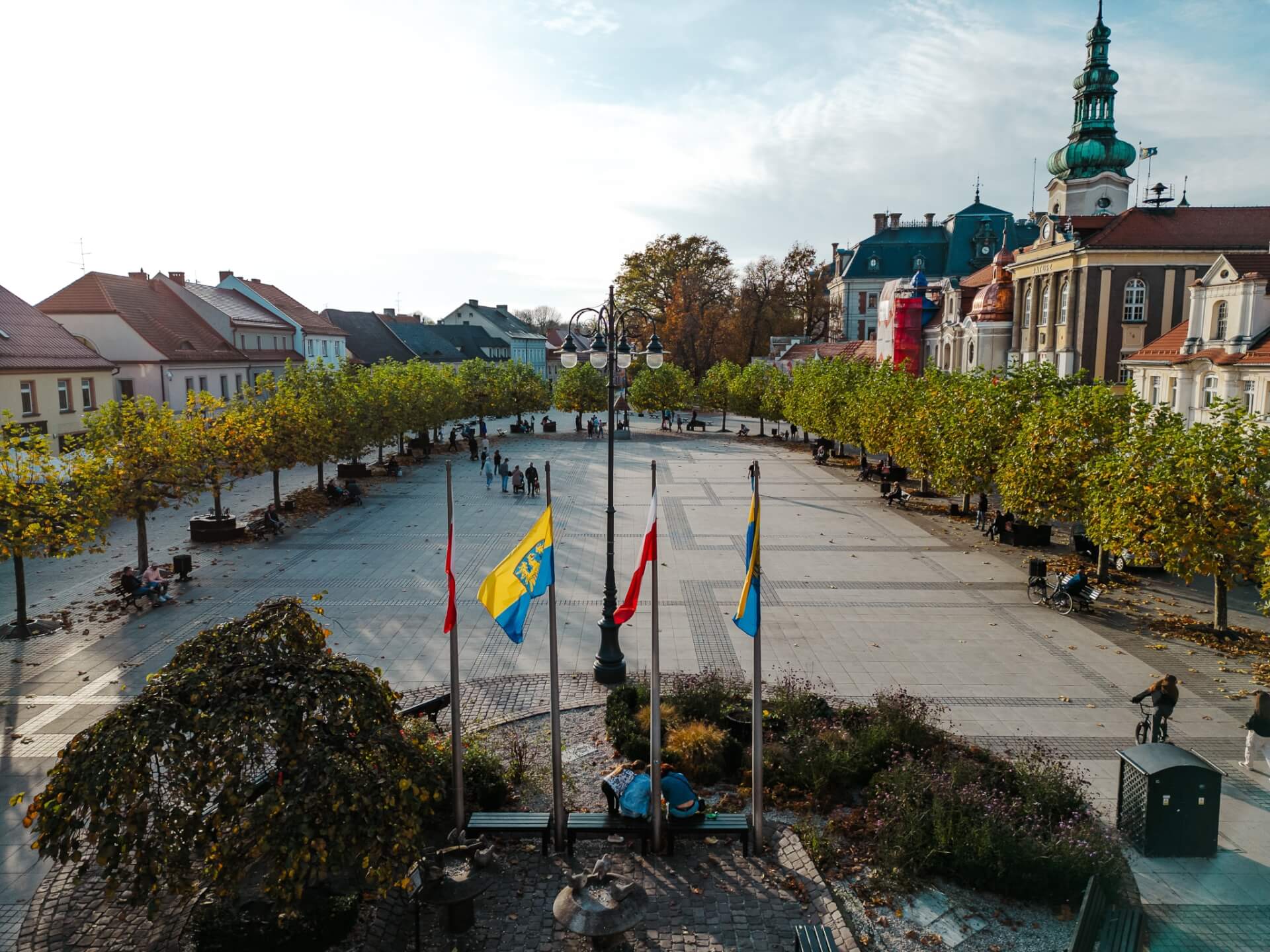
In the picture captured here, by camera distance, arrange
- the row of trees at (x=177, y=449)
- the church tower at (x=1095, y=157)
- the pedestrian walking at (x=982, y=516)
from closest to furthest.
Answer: the row of trees at (x=177, y=449) < the pedestrian walking at (x=982, y=516) < the church tower at (x=1095, y=157)

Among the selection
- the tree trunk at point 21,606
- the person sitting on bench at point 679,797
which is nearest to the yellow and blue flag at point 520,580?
the person sitting on bench at point 679,797

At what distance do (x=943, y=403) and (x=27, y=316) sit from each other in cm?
3707

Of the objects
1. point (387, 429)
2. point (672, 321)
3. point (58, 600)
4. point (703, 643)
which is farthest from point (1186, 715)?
point (672, 321)

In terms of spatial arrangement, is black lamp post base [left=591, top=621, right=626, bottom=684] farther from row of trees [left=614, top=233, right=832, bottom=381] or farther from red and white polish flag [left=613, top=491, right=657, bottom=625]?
row of trees [left=614, top=233, right=832, bottom=381]

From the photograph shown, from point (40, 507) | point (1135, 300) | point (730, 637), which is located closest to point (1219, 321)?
point (1135, 300)

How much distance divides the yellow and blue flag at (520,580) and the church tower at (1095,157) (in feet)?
199

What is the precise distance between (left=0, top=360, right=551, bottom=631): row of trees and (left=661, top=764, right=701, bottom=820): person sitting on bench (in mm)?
13264

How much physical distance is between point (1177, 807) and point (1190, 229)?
4492 centimetres

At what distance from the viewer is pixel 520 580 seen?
31.8 feet

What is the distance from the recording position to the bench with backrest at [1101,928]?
25.9ft

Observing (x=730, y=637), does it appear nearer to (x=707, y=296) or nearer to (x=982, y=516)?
(x=982, y=516)

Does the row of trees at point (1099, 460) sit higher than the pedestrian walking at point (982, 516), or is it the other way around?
the row of trees at point (1099, 460)

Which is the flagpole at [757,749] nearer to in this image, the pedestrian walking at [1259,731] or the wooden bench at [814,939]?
the wooden bench at [814,939]

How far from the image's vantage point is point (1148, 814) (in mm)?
10383
